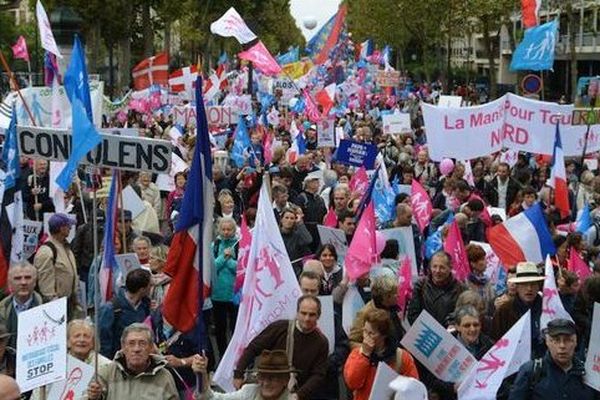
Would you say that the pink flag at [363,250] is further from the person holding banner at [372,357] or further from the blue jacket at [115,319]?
the person holding banner at [372,357]

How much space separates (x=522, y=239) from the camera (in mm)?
9758

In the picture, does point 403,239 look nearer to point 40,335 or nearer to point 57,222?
point 57,222

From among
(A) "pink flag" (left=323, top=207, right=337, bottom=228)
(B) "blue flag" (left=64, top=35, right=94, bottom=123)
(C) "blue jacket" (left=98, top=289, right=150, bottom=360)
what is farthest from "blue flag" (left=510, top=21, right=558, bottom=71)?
(C) "blue jacket" (left=98, top=289, right=150, bottom=360)

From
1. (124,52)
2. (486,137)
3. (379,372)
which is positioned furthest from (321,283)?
(124,52)

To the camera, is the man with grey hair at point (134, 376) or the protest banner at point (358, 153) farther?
the protest banner at point (358, 153)

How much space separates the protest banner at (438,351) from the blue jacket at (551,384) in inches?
24.7

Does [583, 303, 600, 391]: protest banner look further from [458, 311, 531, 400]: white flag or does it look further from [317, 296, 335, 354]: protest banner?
[317, 296, 335, 354]: protest banner

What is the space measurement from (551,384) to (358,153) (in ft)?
29.8

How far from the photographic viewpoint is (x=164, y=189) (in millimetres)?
15062

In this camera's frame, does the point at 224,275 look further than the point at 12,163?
No

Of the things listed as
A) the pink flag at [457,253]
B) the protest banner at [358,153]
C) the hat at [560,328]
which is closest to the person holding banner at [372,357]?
the hat at [560,328]

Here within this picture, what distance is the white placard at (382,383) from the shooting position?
6.19 metres

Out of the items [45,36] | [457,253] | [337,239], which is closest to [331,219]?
[337,239]

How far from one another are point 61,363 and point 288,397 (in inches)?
50.9
